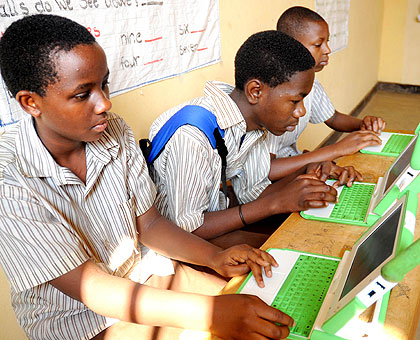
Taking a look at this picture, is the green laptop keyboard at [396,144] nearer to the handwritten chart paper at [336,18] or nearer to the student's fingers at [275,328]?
the student's fingers at [275,328]

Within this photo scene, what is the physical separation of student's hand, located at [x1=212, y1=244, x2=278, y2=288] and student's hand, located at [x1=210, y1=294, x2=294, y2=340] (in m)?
0.11

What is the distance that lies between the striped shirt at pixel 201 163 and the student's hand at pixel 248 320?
0.49 meters

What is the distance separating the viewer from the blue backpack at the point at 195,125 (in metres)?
1.28

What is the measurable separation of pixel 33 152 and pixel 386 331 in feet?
2.62

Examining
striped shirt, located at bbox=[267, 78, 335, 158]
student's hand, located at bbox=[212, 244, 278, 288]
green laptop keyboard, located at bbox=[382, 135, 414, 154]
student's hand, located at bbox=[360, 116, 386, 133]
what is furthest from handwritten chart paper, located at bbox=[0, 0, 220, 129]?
green laptop keyboard, located at bbox=[382, 135, 414, 154]

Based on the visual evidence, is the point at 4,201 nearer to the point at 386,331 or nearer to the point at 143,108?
the point at 386,331

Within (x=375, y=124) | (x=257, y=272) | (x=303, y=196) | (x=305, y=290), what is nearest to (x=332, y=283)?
(x=305, y=290)

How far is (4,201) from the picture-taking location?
0.81 meters

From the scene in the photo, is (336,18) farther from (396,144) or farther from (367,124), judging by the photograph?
(396,144)

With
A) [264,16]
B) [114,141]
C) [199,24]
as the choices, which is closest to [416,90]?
[264,16]

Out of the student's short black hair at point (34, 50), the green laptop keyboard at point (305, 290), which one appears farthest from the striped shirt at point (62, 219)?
the green laptop keyboard at point (305, 290)

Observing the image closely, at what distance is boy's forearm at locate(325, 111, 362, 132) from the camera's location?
2.12 meters

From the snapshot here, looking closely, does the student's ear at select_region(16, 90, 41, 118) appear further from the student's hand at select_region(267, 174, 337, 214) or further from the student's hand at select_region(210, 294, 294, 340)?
the student's hand at select_region(267, 174, 337, 214)

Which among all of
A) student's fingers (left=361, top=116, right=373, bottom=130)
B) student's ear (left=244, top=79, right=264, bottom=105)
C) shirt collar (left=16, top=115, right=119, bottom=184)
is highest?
shirt collar (left=16, top=115, right=119, bottom=184)
